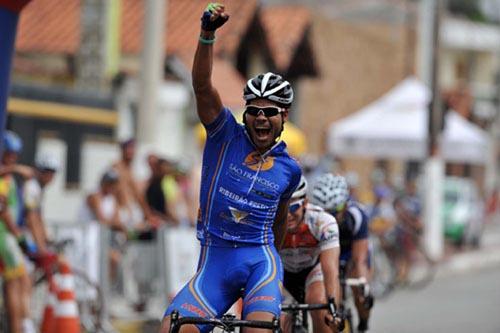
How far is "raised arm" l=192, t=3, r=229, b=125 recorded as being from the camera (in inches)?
289

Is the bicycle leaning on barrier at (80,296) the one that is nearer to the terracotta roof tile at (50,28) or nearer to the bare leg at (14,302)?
the bare leg at (14,302)

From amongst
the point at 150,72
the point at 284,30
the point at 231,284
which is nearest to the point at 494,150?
the point at 284,30

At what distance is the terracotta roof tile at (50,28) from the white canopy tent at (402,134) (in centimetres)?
674

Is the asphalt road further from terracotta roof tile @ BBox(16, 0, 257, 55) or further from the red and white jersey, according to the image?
terracotta roof tile @ BBox(16, 0, 257, 55)

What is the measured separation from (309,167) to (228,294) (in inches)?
543

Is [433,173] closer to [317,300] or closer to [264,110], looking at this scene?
[317,300]

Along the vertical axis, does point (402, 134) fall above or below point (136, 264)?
above

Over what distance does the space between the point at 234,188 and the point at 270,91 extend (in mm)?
580

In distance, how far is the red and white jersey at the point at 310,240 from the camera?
940cm

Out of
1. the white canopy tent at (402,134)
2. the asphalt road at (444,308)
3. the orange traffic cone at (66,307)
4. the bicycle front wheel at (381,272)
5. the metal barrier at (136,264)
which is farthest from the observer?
the white canopy tent at (402,134)

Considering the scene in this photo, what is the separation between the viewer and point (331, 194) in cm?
1018

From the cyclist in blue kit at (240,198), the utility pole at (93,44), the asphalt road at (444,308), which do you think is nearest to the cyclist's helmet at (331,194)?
the cyclist in blue kit at (240,198)

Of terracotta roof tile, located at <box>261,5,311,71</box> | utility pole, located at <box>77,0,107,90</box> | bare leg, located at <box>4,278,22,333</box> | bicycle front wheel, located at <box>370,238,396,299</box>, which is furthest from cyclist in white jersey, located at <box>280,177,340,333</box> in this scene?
terracotta roof tile, located at <box>261,5,311,71</box>

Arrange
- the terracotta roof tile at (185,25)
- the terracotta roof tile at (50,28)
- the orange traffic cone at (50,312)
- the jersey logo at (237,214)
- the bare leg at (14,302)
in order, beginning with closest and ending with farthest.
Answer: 1. the jersey logo at (237,214)
2. the bare leg at (14,302)
3. the orange traffic cone at (50,312)
4. the terracotta roof tile at (185,25)
5. the terracotta roof tile at (50,28)
